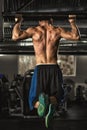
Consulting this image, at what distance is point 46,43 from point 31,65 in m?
7.79

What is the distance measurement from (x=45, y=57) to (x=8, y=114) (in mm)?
5014

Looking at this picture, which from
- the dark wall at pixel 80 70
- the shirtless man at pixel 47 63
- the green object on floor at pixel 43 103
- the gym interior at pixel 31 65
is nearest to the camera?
the green object on floor at pixel 43 103

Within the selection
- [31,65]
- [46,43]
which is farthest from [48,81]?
[31,65]

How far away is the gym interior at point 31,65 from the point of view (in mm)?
3934

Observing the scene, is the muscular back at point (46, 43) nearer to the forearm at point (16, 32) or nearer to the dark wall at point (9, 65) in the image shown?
the forearm at point (16, 32)

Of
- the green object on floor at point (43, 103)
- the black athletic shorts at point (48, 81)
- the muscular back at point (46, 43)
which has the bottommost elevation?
the green object on floor at point (43, 103)

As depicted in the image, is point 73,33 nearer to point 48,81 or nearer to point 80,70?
point 48,81

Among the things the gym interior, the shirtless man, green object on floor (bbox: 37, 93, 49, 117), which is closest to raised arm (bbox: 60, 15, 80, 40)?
the shirtless man

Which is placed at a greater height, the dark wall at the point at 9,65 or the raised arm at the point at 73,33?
the raised arm at the point at 73,33

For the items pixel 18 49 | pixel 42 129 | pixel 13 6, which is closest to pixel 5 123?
pixel 42 129

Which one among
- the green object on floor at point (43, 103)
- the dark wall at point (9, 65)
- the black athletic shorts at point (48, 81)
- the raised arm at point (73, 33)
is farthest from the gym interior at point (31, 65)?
the green object on floor at point (43, 103)

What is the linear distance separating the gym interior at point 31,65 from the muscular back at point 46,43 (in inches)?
5.8

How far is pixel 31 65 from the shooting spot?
10680 mm

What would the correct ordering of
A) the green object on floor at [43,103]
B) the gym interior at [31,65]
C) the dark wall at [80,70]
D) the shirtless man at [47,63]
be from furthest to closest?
the dark wall at [80,70] → the gym interior at [31,65] → the shirtless man at [47,63] → the green object on floor at [43,103]
